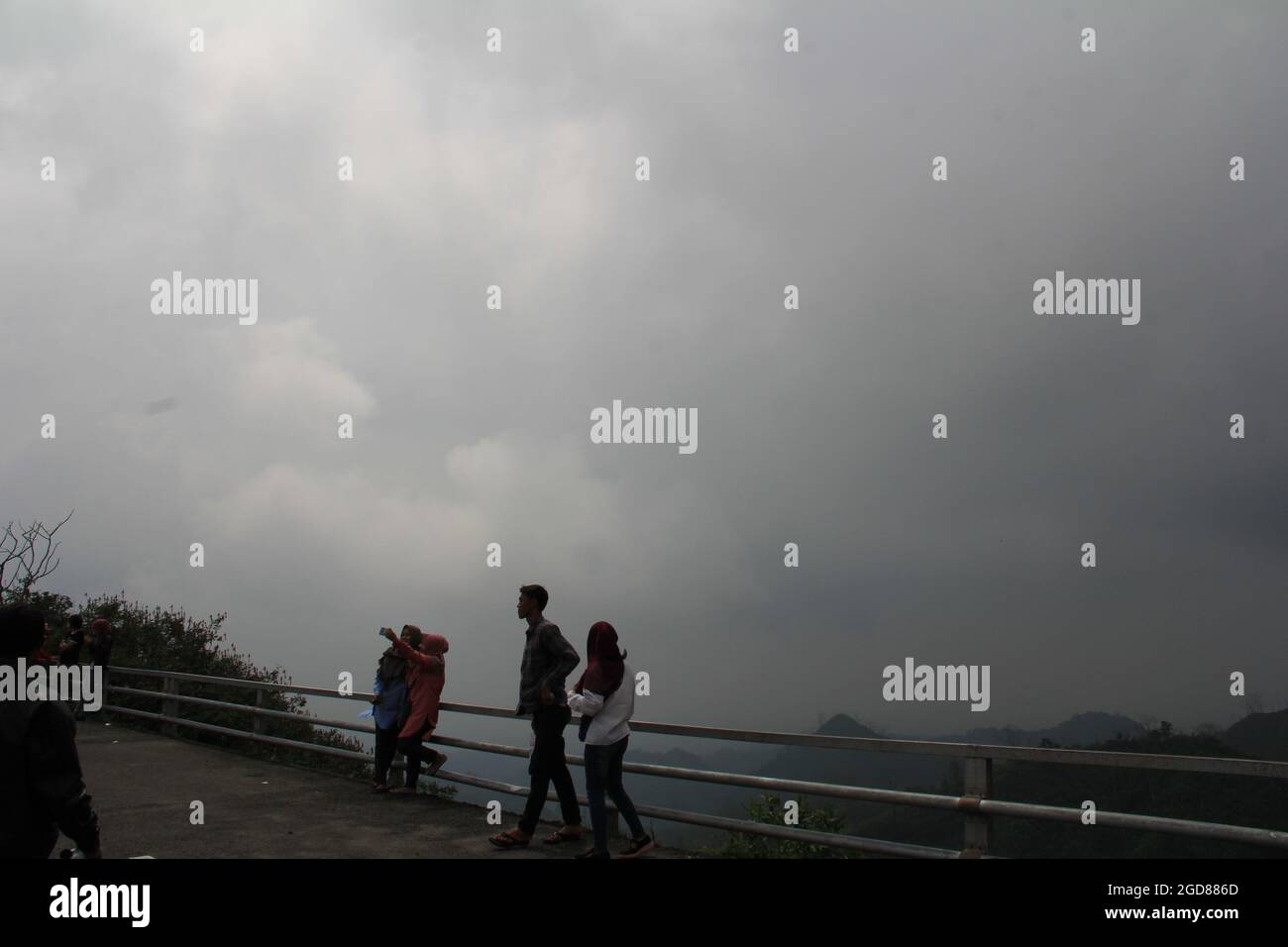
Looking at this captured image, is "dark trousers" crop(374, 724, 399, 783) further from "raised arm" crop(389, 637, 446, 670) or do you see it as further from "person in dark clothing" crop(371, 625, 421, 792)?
"raised arm" crop(389, 637, 446, 670)

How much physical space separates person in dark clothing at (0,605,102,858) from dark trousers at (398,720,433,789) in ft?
21.7

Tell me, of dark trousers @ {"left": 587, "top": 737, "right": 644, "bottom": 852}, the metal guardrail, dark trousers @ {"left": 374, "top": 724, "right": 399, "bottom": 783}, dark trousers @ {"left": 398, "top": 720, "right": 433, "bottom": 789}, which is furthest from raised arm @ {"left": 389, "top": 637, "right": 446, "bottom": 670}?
dark trousers @ {"left": 587, "top": 737, "right": 644, "bottom": 852}

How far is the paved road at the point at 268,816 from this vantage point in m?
8.39

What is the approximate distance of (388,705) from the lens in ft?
36.7

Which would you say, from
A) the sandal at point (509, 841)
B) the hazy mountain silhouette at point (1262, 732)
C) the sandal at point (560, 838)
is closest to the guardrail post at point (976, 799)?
the sandal at point (560, 838)

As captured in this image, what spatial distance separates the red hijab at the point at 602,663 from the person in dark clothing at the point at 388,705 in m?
4.10

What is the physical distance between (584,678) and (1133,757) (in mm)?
3878

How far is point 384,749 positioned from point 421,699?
0.95 meters

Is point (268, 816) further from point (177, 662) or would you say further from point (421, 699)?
point (177, 662)

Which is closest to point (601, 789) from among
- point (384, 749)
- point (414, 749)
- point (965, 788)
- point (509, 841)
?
point (509, 841)

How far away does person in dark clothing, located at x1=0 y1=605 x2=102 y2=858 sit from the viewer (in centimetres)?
414

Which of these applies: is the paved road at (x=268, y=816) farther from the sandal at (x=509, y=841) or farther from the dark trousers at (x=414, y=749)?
the dark trousers at (x=414, y=749)
